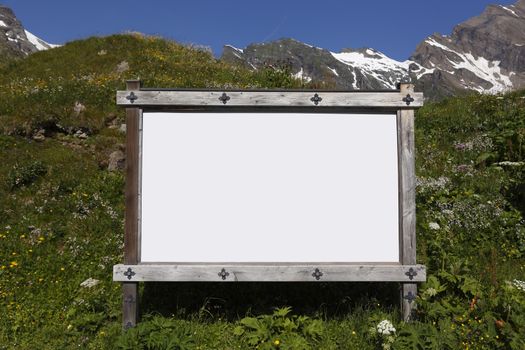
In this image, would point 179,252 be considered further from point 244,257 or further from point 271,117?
point 271,117

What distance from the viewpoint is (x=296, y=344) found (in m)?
4.84

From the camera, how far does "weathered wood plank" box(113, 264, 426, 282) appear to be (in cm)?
507

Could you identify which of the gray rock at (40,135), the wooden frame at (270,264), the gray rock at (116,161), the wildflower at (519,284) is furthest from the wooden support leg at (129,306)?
the gray rock at (40,135)

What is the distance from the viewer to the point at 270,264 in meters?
5.16

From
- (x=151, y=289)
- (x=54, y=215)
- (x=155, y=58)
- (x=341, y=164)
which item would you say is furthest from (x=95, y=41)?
(x=341, y=164)

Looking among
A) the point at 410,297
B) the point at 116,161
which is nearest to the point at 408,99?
the point at 410,297

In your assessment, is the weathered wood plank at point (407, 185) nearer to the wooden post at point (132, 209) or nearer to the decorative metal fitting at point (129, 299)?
the wooden post at point (132, 209)

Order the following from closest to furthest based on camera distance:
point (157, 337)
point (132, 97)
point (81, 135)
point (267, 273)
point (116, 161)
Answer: point (157, 337)
point (267, 273)
point (132, 97)
point (116, 161)
point (81, 135)

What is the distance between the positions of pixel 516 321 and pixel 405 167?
7.49 ft

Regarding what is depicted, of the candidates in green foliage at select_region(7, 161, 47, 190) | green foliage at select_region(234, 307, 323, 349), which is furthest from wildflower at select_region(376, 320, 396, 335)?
green foliage at select_region(7, 161, 47, 190)

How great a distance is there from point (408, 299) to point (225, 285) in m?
2.81

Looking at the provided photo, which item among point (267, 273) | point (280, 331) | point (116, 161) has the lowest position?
point (280, 331)

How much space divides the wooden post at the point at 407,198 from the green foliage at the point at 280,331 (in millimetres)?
1270

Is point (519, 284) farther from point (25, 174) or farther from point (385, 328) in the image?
point (25, 174)
